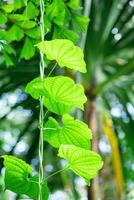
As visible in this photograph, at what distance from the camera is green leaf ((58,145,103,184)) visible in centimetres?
35

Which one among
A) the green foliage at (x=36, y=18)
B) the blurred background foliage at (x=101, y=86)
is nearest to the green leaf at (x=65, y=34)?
the green foliage at (x=36, y=18)

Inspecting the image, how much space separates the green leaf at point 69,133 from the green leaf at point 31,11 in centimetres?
25

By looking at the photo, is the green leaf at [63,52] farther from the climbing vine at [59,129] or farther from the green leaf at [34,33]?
the green leaf at [34,33]

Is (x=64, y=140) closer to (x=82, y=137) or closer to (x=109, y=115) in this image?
(x=82, y=137)

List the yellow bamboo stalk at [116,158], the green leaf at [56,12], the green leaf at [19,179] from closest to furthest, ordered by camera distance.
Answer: the green leaf at [19,179]
the green leaf at [56,12]
the yellow bamboo stalk at [116,158]

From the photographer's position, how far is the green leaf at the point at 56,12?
22.9 inches

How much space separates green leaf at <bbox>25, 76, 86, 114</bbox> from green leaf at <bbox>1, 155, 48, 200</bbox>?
0.19 feet

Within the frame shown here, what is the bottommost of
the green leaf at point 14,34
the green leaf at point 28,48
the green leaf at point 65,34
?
the green leaf at point 28,48

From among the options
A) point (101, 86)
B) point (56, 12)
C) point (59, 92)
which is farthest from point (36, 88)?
point (101, 86)

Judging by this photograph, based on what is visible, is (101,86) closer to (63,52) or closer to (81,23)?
(81,23)

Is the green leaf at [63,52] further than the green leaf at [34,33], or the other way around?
the green leaf at [34,33]

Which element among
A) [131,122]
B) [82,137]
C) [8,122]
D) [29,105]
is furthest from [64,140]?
[8,122]

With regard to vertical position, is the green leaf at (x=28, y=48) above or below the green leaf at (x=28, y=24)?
below

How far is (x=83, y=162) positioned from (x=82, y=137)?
0.04 metres
